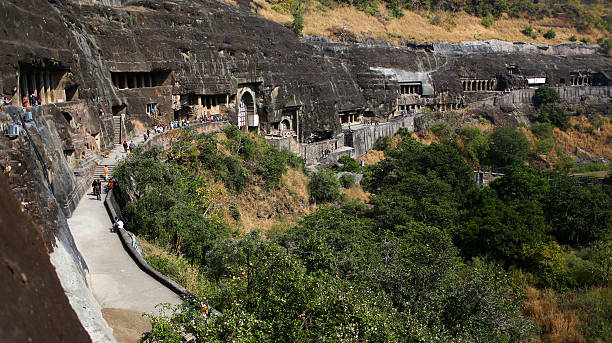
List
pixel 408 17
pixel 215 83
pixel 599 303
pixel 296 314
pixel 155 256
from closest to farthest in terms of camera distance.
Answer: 1. pixel 296 314
2. pixel 155 256
3. pixel 599 303
4. pixel 215 83
5. pixel 408 17

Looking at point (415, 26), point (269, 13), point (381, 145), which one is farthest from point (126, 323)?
point (415, 26)

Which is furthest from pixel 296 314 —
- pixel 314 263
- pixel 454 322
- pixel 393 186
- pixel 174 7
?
pixel 174 7

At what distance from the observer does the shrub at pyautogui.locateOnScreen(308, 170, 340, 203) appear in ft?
100

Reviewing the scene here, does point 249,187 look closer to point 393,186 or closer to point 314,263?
point 393,186

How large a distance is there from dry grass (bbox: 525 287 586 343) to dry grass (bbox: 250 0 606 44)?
48825 millimetres

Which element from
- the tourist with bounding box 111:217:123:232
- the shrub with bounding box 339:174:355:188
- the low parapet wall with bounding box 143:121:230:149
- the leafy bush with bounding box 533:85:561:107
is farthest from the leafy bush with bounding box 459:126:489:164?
the tourist with bounding box 111:217:123:232

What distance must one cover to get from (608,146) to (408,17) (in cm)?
3909

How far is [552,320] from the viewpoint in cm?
1969

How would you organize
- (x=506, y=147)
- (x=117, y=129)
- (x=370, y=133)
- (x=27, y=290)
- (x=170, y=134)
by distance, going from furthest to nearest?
(x=506, y=147), (x=370, y=133), (x=170, y=134), (x=117, y=129), (x=27, y=290)

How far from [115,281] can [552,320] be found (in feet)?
53.8

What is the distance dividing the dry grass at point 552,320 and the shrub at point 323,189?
1275 centimetres

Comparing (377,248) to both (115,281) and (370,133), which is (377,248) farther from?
(370,133)

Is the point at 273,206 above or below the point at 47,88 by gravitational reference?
below

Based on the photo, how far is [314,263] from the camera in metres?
14.6
